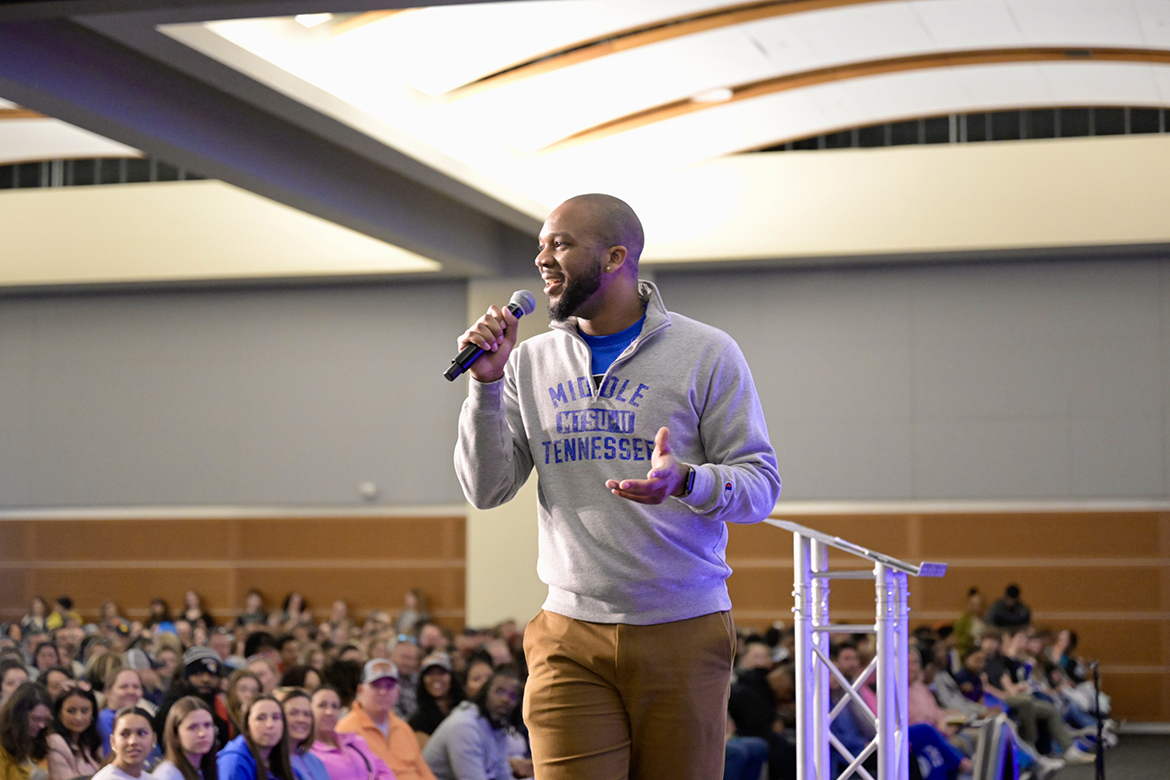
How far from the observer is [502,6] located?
25.9 ft

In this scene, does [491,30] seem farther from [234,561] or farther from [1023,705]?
[234,561]

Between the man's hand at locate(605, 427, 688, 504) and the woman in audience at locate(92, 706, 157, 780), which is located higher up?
the man's hand at locate(605, 427, 688, 504)

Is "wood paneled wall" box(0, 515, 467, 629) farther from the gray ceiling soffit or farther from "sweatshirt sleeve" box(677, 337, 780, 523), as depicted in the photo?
"sweatshirt sleeve" box(677, 337, 780, 523)

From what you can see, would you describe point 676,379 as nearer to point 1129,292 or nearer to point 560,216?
point 560,216

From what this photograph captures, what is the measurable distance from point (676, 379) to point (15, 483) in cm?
1382

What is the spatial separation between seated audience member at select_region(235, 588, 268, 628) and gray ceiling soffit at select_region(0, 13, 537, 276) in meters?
4.38

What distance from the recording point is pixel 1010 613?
11953 mm

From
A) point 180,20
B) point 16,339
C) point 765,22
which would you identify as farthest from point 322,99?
point 16,339

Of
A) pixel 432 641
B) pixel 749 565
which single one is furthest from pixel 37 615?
pixel 749 565

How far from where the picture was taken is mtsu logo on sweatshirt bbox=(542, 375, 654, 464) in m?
2.25

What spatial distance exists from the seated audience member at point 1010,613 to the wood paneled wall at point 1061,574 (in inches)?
12.0

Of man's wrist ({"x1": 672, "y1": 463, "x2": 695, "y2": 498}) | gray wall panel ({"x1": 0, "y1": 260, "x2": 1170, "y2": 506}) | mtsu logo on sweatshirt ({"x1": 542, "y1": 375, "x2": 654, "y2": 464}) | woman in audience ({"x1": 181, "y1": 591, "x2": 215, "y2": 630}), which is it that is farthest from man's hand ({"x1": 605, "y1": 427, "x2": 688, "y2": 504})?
woman in audience ({"x1": 181, "y1": 591, "x2": 215, "y2": 630})

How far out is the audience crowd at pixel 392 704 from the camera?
551cm

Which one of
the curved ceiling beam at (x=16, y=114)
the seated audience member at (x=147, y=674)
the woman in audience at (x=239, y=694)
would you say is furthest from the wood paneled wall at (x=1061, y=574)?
the curved ceiling beam at (x=16, y=114)
